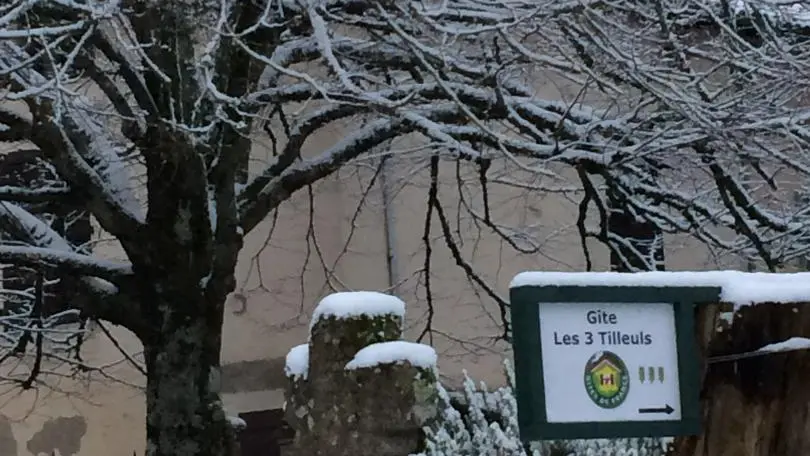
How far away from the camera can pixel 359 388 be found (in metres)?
4.29

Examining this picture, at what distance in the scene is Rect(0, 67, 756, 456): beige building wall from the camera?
1134 centimetres

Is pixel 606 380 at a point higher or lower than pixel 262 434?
lower

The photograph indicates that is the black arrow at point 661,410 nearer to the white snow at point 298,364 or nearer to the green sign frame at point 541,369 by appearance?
the green sign frame at point 541,369

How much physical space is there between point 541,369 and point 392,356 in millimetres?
1801

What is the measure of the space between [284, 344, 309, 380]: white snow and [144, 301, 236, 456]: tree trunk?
7.62ft

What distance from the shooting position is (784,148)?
8.21 m

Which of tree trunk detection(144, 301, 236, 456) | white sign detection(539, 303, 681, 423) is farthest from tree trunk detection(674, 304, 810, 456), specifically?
tree trunk detection(144, 301, 236, 456)

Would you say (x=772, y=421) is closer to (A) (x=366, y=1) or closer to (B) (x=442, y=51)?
(B) (x=442, y=51)

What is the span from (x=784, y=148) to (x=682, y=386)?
20.1ft

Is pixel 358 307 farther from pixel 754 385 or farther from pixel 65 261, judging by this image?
pixel 65 261

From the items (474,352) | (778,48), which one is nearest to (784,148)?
(778,48)

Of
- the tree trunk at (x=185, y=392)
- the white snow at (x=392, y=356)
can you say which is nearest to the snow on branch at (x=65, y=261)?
the tree trunk at (x=185, y=392)

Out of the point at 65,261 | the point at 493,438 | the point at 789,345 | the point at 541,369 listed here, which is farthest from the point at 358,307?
the point at 65,261

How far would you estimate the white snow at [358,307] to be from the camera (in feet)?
14.5
